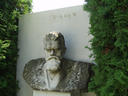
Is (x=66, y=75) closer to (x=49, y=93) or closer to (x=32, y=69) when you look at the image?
(x=49, y=93)

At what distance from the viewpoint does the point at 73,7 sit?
4184 mm

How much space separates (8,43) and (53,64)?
1327 millimetres

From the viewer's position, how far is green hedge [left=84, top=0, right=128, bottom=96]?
2.40m

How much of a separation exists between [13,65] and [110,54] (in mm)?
2736

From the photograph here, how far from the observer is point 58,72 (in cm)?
364

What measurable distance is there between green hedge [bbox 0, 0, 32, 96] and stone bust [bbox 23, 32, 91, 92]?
665 mm

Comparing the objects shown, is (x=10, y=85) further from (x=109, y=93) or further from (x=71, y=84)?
(x=109, y=93)

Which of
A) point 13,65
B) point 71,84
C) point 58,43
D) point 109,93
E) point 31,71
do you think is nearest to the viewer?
point 109,93

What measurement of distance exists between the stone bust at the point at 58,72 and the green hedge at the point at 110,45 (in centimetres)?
57

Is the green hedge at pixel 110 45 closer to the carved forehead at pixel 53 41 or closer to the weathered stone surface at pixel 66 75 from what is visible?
the weathered stone surface at pixel 66 75

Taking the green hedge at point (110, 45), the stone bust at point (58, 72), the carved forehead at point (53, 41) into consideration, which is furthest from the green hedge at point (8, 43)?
the green hedge at point (110, 45)

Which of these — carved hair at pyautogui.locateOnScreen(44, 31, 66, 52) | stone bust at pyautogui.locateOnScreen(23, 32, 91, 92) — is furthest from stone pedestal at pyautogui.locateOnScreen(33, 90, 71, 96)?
carved hair at pyautogui.locateOnScreen(44, 31, 66, 52)

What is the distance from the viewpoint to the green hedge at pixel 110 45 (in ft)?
7.88

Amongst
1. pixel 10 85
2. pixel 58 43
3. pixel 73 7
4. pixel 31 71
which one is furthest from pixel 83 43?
pixel 10 85
